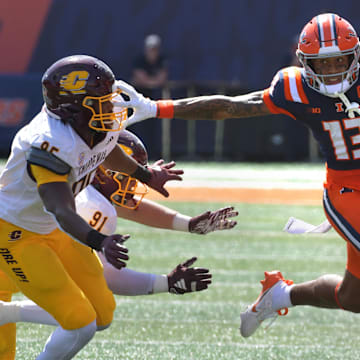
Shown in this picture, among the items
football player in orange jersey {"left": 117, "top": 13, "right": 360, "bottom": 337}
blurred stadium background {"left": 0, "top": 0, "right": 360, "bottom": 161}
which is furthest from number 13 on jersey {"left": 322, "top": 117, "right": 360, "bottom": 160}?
blurred stadium background {"left": 0, "top": 0, "right": 360, "bottom": 161}

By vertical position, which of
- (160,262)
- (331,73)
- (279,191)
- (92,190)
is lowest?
(279,191)

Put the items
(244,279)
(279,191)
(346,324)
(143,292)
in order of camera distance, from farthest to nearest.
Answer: (279,191)
(244,279)
(346,324)
(143,292)

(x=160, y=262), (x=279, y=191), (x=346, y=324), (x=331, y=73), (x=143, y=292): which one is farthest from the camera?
(x=279, y=191)

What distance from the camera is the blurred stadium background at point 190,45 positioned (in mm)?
13852

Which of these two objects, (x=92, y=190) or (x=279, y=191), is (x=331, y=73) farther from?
(x=279, y=191)

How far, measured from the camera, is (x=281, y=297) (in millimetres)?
4520

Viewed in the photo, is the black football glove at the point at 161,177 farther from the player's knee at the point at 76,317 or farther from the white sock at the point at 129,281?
the player's knee at the point at 76,317

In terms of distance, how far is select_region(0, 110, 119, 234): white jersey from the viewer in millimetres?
3453

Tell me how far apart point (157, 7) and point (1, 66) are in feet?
8.46

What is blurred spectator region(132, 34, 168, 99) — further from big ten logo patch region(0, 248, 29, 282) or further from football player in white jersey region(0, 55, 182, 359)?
big ten logo patch region(0, 248, 29, 282)

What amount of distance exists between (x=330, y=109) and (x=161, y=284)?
1.09 metres

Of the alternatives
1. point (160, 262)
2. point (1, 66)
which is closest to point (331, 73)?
point (160, 262)

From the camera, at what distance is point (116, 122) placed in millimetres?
3736

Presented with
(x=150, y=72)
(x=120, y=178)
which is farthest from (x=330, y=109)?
(x=150, y=72)
